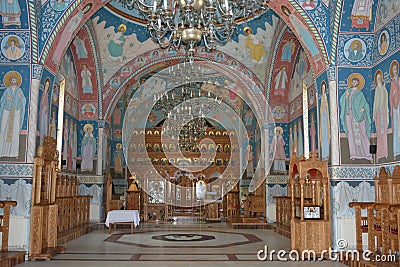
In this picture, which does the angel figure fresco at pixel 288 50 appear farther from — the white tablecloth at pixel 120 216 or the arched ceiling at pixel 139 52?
the white tablecloth at pixel 120 216

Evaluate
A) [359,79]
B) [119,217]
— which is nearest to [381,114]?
[359,79]

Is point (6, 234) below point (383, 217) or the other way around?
below

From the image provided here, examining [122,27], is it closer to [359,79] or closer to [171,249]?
[171,249]

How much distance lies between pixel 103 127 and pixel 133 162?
6650 mm

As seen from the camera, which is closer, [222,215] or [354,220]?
[354,220]

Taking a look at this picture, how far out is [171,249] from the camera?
9523 mm

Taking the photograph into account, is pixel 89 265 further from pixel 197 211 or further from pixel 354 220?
pixel 197 211

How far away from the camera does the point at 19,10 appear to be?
8.69 meters

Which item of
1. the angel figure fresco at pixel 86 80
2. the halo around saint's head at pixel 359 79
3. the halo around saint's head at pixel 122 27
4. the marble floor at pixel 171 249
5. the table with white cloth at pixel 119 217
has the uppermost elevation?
the halo around saint's head at pixel 122 27

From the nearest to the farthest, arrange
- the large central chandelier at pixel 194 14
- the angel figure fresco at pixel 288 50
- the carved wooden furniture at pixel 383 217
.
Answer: the large central chandelier at pixel 194 14
the carved wooden furniture at pixel 383 217
the angel figure fresco at pixel 288 50

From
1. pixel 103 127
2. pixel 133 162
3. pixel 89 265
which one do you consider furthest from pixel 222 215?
pixel 89 265

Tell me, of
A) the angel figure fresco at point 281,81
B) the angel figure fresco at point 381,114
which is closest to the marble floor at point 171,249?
the angel figure fresco at point 381,114

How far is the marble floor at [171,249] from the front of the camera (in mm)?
7809

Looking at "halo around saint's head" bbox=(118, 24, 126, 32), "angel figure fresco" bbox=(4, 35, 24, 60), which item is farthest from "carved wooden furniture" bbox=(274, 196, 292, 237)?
"angel figure fresco" bbox=(4, 35, 24, 60)
